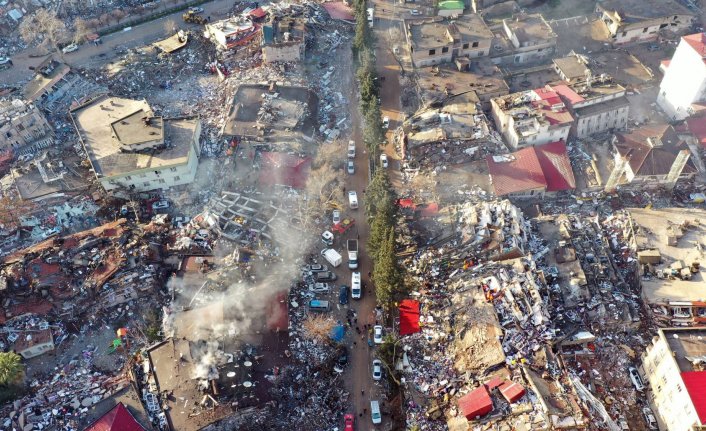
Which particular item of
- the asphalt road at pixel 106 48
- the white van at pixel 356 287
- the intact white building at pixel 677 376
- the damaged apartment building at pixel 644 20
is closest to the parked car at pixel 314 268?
the white van at pixel 356 287

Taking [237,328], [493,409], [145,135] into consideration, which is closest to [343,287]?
[237,328]

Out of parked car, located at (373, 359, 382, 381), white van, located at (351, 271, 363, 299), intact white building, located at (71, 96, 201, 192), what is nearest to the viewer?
parked car, located at (373, 359, 382, 381)

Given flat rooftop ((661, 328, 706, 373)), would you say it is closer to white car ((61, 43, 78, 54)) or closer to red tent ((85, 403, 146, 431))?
red tent ((85, 403, 146, 431))

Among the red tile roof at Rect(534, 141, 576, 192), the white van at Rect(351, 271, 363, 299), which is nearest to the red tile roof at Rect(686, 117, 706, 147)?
the red tile roof at Rect(534, 141, 576, 192)

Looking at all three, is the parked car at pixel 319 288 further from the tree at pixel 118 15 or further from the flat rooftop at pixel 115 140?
the tree at pixel 118 15

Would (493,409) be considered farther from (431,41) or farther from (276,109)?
(431,41)
